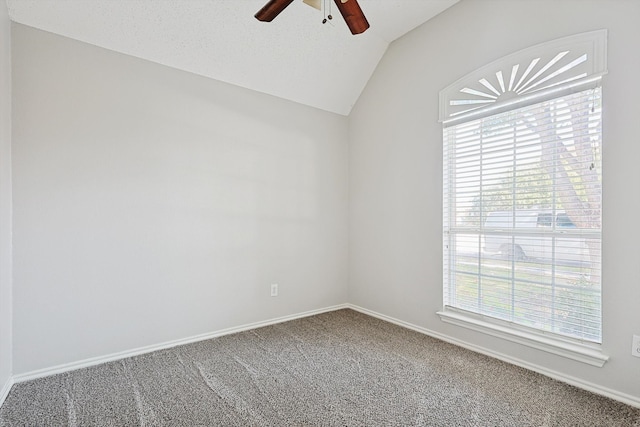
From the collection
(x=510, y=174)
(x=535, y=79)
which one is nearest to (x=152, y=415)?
(x=510, y=174)

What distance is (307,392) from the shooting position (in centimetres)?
196

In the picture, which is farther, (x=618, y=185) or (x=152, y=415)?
(x=618, y=185)

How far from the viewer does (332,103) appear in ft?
11.7

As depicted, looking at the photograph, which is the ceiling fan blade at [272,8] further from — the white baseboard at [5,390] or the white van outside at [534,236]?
the white baseboard at [5,390]

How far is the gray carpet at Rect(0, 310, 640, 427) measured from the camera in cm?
170

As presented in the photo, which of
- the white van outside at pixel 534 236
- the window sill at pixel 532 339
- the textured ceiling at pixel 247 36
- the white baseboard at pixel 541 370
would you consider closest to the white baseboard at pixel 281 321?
the white baseboard at pixel 541 370

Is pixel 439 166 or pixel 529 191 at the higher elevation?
pixel 439 166

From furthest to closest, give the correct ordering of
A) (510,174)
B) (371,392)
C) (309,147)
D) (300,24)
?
(309,147)
(300,24)
(510,174)
(371,392)

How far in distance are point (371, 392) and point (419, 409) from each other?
30 centimetres

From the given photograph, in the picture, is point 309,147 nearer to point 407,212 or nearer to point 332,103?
point 332,103

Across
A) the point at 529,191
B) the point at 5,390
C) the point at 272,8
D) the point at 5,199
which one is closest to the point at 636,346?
the point at 529,191

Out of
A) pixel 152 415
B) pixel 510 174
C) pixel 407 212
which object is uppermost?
pixel 510 174

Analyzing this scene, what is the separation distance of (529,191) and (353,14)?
1.67 meters

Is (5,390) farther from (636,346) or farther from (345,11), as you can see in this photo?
(636,346)
